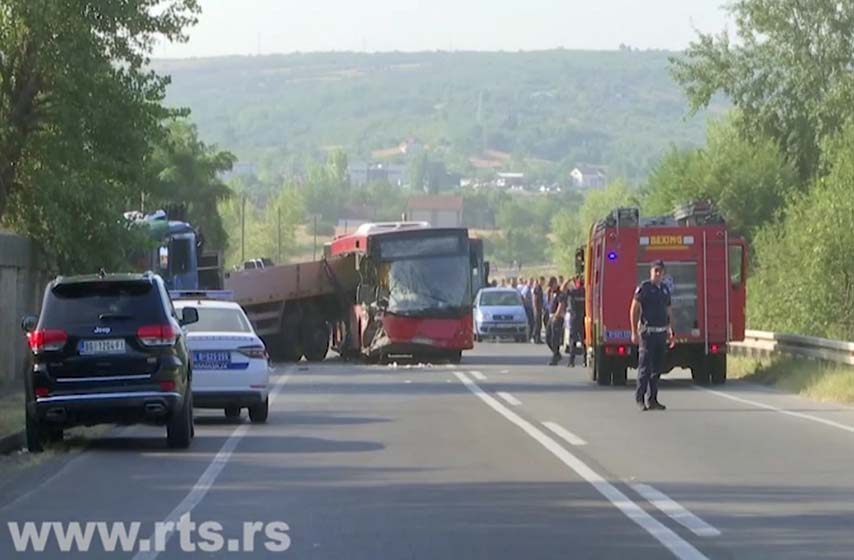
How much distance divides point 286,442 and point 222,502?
5899 mm

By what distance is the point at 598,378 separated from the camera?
109 feet

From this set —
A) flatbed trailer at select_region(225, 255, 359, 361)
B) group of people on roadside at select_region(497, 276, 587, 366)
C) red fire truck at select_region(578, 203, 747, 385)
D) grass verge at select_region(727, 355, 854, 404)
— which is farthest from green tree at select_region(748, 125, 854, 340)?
red fire truck at select_region(578, 203, 747, 385)

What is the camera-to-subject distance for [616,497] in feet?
50.5

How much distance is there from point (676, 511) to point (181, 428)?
24.0ft

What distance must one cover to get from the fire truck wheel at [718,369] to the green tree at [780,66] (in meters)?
33.7

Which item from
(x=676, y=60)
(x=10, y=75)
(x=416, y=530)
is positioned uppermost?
(x=676, y=60)

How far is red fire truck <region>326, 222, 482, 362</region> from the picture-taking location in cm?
4312

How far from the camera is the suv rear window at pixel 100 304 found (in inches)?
791

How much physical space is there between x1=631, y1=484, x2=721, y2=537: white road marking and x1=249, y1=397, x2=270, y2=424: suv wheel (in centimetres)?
868

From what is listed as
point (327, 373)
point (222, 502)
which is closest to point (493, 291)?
point (327, 373)

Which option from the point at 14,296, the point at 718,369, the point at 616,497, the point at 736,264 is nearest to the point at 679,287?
the point at 736,264

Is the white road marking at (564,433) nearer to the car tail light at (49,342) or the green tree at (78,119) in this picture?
the car tail light at (49,342)

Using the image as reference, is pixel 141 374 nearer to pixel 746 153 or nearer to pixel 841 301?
pixel 841 301

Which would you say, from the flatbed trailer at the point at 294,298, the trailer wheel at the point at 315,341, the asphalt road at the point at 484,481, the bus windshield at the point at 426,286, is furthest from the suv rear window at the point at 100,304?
the trailer wheel at the point at 315,341
